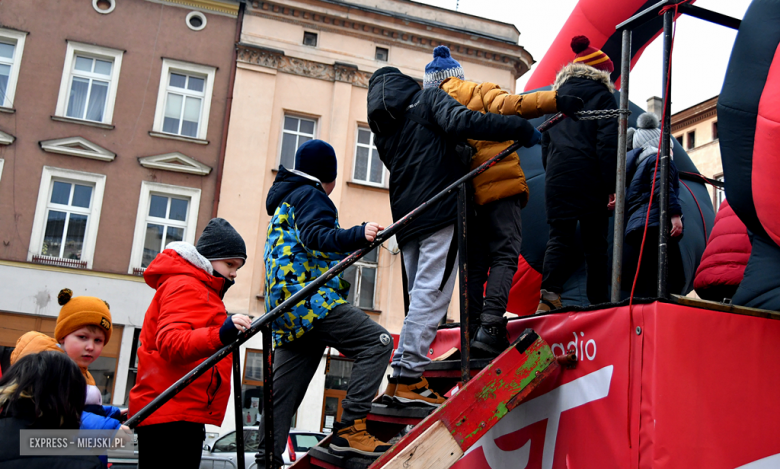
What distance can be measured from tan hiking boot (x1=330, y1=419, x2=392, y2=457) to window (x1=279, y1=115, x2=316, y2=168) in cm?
1389

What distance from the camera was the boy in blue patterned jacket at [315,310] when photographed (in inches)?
110

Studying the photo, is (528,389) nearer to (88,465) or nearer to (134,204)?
(88,465)

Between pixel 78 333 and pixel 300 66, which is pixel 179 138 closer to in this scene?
pixel 300 66

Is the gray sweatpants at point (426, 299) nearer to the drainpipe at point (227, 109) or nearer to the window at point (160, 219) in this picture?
the window at point (160, 219)

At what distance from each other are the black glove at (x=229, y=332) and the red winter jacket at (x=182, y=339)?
6 cm

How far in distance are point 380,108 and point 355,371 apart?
4.12 ft

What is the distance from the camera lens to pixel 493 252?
3.14 metres

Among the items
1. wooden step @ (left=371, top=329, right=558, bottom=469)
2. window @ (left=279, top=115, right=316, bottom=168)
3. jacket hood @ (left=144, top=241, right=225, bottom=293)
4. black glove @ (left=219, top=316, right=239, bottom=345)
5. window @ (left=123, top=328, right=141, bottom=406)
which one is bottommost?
window @ (left=123, top=328, right=141, bottom=406)

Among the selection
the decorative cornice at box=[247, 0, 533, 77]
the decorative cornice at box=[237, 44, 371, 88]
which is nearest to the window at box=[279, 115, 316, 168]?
the decorative cornice at box=[237, 44, 371, 88]

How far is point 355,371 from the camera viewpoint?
9.53 ft

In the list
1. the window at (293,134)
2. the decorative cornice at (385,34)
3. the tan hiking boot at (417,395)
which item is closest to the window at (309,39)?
the decorative cornice at (385,34)

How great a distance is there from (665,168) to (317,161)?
1.52 m

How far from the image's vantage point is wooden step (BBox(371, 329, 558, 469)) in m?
2.49

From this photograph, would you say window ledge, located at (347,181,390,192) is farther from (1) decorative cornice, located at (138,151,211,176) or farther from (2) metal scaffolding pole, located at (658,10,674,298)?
(2) metal scaffolding pole, located at (658,10,674,298)
